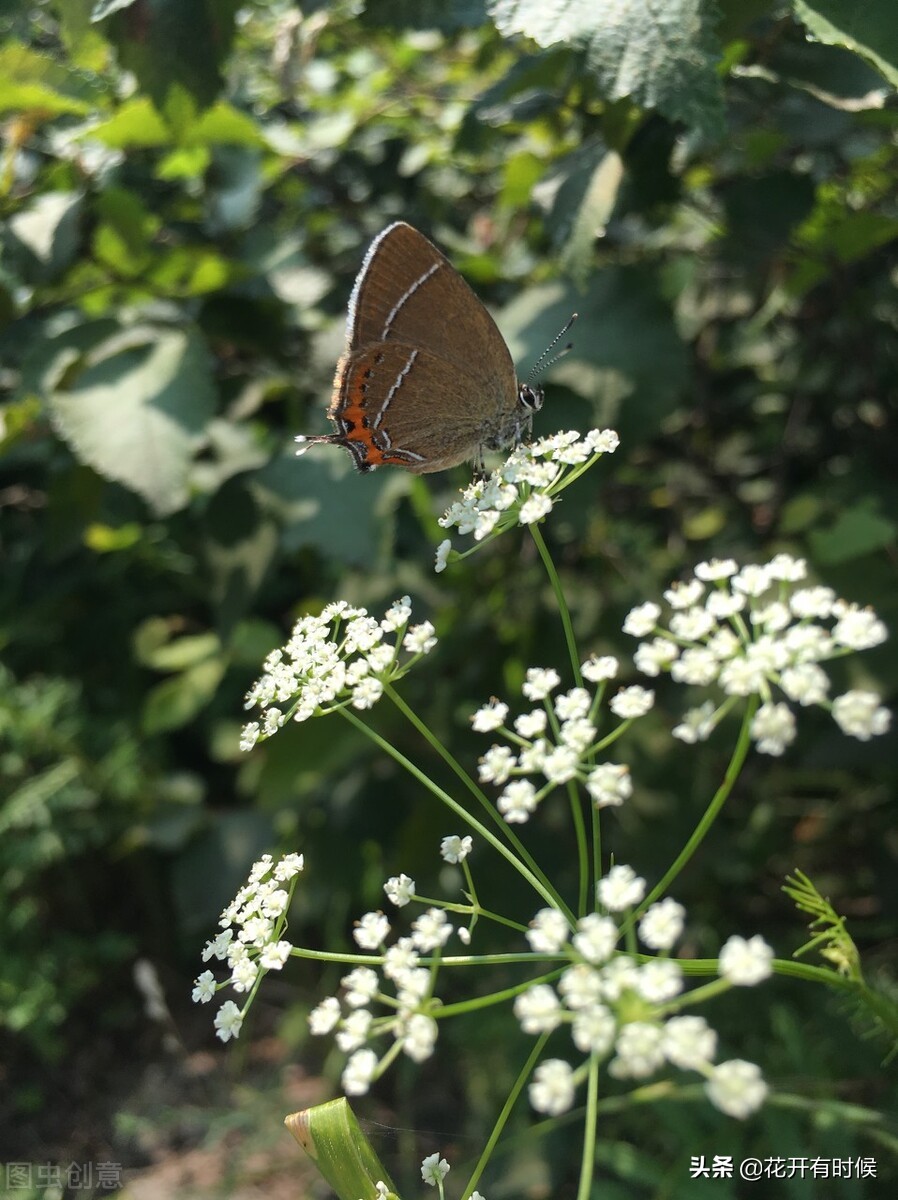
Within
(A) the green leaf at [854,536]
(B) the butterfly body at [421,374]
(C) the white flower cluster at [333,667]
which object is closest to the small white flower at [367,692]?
(C) the white flower cluster at [333,667]

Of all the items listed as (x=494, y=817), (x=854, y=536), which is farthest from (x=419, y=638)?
(x=854, y=536)

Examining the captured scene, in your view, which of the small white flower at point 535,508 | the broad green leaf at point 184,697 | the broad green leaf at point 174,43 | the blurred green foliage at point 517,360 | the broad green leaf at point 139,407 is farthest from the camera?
the broad green leaf at point 184,697

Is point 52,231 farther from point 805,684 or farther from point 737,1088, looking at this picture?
point 737,1088

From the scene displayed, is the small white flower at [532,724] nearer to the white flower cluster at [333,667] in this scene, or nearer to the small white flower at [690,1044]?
the white flower cluster at [333,667]

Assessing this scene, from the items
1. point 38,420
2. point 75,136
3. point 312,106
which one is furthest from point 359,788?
point 312,106

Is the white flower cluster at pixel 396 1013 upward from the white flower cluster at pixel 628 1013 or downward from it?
downward

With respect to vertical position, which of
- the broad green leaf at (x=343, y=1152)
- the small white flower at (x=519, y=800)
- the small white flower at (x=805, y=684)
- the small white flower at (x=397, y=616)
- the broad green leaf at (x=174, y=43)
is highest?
the broad green leaf at (x=174, y=43)

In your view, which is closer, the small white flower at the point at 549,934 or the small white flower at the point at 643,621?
the small white flower at the point at 549,934
